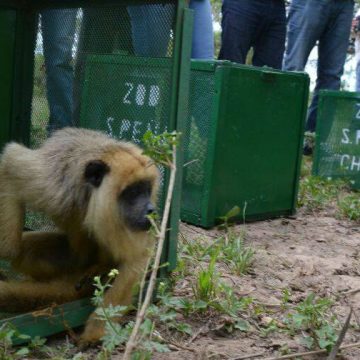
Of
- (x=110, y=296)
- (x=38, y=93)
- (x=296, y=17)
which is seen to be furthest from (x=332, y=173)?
(x=110, y=296)

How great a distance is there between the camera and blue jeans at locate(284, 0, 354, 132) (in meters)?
6.75

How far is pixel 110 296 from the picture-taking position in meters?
3.25

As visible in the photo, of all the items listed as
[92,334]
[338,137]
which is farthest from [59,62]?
[338,137]

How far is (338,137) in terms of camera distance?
696cm

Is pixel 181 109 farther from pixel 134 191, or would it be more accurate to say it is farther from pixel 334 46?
pixel 334 46

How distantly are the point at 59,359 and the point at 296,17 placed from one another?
198 inches

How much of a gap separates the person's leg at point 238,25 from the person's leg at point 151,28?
2.49 m

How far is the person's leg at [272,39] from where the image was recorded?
6.12 m

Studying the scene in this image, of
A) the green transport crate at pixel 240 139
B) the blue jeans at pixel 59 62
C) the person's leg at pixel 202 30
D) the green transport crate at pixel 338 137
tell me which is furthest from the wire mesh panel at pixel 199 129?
the green transport crate at pixel 338 137

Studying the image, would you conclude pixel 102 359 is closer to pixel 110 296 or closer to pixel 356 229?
pixel 110 296

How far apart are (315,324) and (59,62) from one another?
7.41 feet

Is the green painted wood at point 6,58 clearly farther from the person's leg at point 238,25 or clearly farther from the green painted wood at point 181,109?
the person's leg at point 238,25

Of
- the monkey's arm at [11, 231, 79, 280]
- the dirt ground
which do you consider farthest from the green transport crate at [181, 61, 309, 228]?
the monkey's arm at [11, 231, 79, 280]

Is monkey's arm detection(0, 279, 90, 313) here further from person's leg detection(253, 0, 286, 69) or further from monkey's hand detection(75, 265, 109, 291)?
person's leg detection(253, 0, 286, 69)
